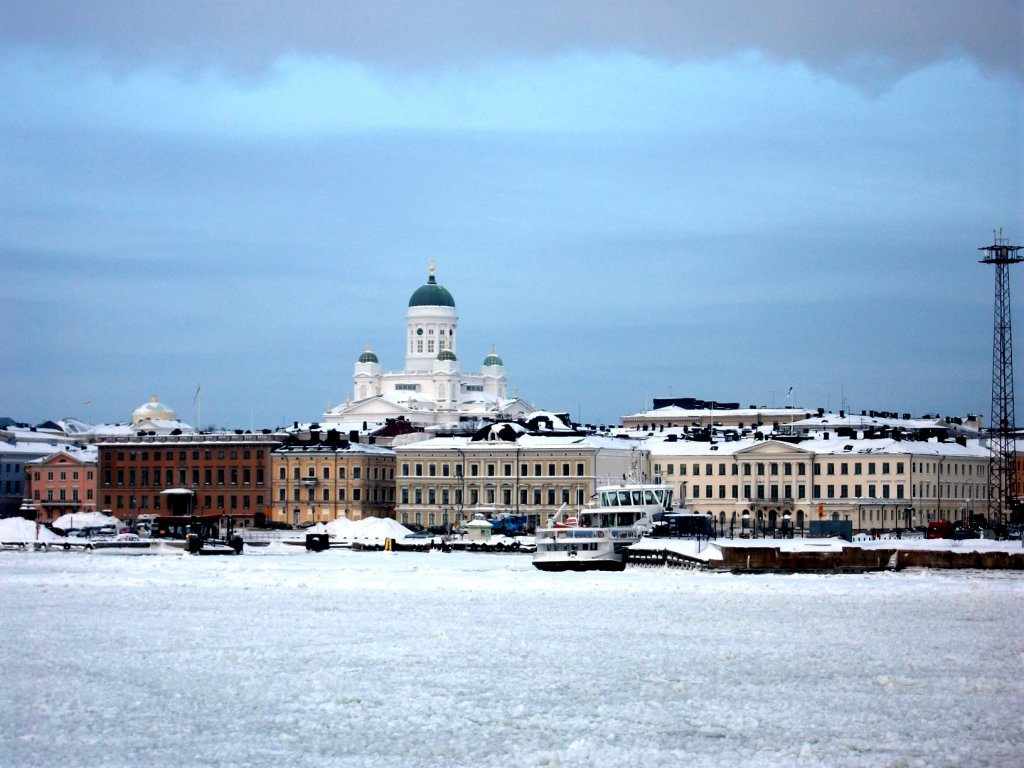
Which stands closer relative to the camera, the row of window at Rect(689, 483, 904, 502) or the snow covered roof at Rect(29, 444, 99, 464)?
the row of window at Rect(689, 483, 904, 502)

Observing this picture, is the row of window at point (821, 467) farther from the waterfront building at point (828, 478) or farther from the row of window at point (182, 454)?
the row of window at point (182, 454)

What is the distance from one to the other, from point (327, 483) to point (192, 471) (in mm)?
8897

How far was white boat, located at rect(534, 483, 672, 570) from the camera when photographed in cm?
6241

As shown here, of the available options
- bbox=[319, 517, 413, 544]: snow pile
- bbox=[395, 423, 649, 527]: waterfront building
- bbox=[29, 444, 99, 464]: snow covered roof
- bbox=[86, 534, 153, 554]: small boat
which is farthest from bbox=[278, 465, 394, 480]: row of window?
bbox=[86, 534, 153, 554]: small boat

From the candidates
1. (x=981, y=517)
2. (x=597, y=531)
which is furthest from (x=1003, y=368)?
(x=981, y=517)

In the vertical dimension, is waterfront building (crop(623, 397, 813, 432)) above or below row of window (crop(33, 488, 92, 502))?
above

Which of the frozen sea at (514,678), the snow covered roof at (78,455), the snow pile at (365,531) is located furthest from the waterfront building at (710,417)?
the frozen sea at (514,678)

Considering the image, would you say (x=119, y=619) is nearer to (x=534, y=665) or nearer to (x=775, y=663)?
(x=534, y=665)

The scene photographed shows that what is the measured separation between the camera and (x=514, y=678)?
94.1ft

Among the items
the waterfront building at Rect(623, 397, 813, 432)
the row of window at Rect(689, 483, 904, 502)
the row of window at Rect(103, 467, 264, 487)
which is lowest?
the row of window at Rect(689, 483, 904, 502)

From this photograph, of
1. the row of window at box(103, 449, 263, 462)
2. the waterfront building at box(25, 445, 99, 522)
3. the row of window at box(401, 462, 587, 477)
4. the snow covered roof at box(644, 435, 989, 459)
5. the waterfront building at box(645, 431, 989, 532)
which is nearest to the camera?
→ the waterfront building at box(645, 431, 989, 532)

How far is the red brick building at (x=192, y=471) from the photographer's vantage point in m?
121

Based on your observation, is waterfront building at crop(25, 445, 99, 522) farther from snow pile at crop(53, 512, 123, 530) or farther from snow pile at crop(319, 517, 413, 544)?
snow pile at crop(319, 517, 413, 544)

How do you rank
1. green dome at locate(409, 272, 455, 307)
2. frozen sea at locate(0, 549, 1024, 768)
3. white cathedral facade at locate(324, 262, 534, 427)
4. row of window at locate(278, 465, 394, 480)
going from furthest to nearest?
green dome at locate(409, 272, 455, 307) → white cathedral facade at locate(324, 262, 534, 427) → row of window at locate(278, 465, 394, 480) → frozen sea at locate(0, 549, 1024, 768)
